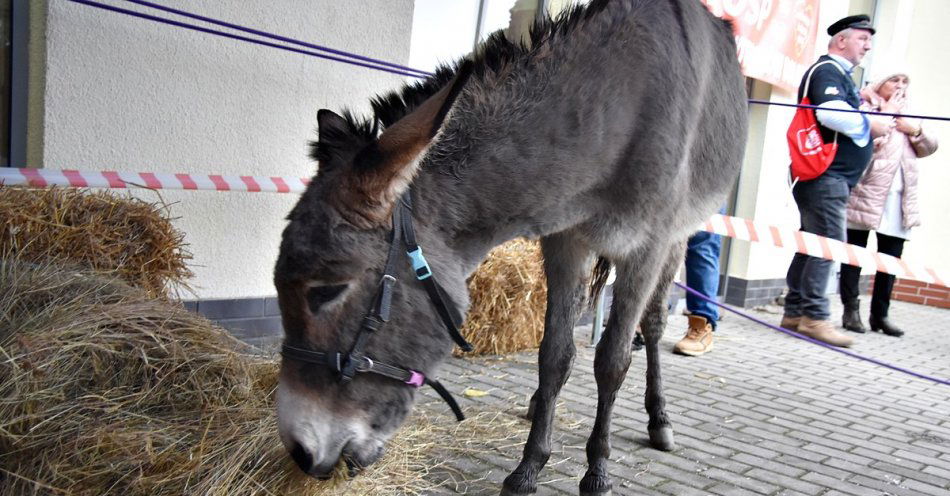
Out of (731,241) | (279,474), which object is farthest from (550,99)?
(731,241)

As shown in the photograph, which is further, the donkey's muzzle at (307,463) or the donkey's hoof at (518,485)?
the donkey's hoof at (518,485)

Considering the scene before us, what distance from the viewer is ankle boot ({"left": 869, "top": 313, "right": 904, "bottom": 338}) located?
27.7 ft

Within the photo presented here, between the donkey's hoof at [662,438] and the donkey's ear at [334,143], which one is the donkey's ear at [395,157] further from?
the donkey's hoof at [662,438]

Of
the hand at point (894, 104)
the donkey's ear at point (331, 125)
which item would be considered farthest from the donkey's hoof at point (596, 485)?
the hand at point (894, 104)

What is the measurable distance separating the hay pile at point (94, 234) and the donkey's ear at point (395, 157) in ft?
5.37

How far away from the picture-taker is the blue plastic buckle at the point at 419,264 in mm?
2336

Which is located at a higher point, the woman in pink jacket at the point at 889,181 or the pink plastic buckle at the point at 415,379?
the woman in pink jacket at the point at 889,181

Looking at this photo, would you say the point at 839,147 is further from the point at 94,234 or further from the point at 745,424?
the point at 94,234

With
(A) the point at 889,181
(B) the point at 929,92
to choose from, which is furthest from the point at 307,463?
(B) the point at 929,92

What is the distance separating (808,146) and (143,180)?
5.35m

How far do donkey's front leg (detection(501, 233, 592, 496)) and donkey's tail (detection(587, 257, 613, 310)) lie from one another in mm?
571

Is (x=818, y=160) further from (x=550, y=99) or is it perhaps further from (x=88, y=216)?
(x=88, y=216)

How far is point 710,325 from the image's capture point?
22.1 feet

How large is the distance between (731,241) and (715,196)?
5.68m
